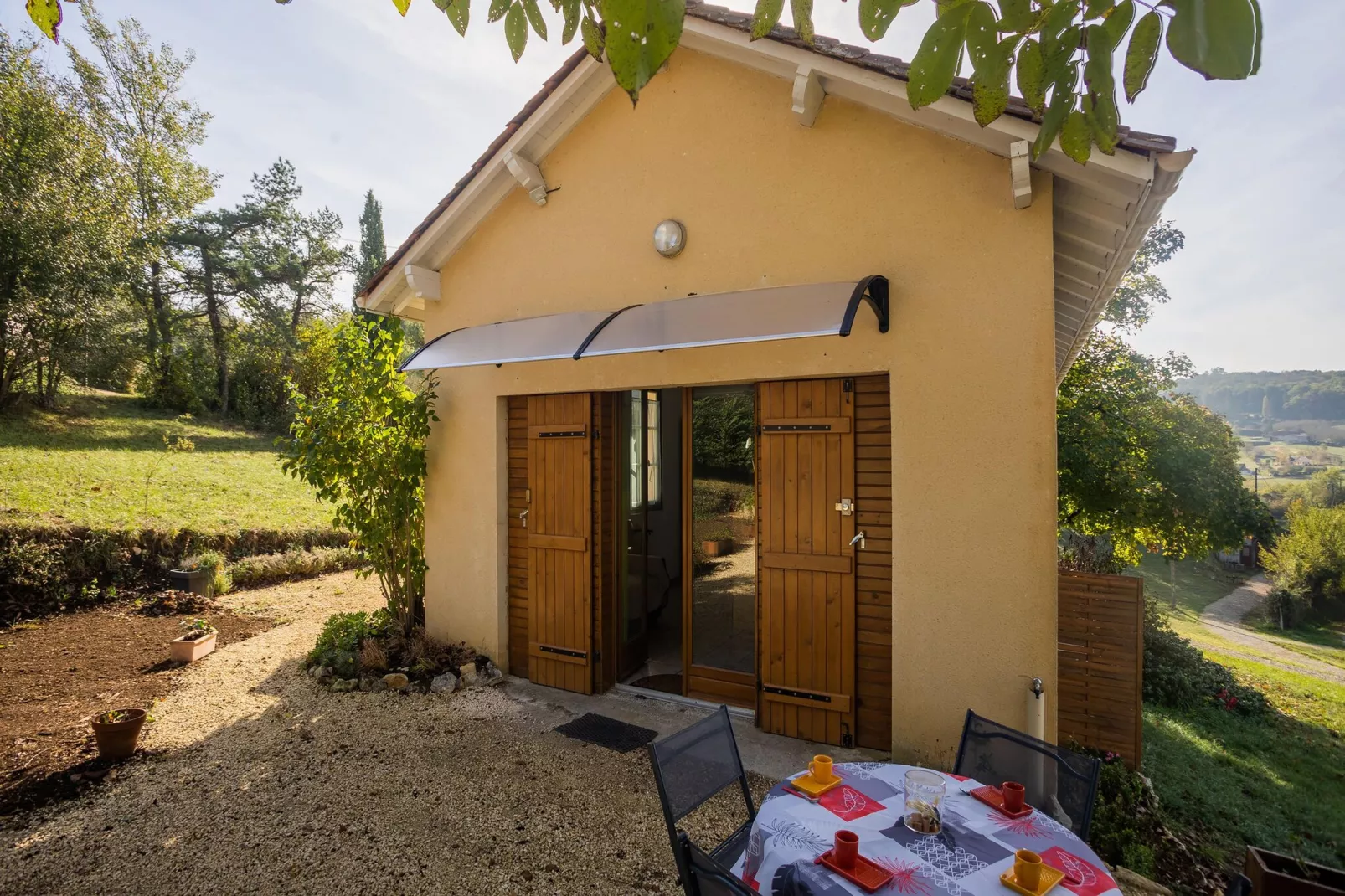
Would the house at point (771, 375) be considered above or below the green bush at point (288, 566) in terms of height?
above

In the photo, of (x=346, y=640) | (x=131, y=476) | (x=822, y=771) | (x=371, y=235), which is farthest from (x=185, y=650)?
→ (x=371, y=235)

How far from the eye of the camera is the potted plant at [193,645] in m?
9.46

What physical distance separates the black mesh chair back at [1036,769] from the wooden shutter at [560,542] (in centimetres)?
515

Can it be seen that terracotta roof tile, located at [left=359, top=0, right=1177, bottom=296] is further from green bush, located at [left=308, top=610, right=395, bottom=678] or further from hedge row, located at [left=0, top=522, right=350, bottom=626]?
hedge row, located at [left=0, top=522, right=350, bottom=626]

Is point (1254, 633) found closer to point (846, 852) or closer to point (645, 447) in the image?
point (645, 447)

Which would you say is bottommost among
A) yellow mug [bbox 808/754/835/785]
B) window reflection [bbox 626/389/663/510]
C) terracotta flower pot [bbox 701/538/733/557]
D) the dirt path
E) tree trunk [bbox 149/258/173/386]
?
the dirt path

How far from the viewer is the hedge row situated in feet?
36.9

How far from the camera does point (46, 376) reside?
2158cm

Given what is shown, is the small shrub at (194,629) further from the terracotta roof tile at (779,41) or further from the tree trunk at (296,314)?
the tree trunk at (296,314)

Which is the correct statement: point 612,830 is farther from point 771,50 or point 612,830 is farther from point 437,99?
point 437,99

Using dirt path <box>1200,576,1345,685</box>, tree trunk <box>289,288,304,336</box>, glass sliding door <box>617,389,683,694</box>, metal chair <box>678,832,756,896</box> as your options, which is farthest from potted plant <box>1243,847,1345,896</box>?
tree trunk <box>289,288,304,336</box>

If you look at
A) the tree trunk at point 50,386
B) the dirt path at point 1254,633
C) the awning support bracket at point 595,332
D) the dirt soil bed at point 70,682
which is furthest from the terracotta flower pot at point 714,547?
the dirt path at point 1254,633

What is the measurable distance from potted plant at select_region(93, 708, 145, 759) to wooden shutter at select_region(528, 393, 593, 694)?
4.49 metres

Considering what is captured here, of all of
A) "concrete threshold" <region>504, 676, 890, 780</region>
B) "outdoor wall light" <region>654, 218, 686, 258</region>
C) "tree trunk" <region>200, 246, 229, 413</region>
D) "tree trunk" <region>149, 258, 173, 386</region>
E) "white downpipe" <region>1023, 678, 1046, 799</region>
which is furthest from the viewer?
"tree trunk" <region>200, 246, 229, 413</region>
